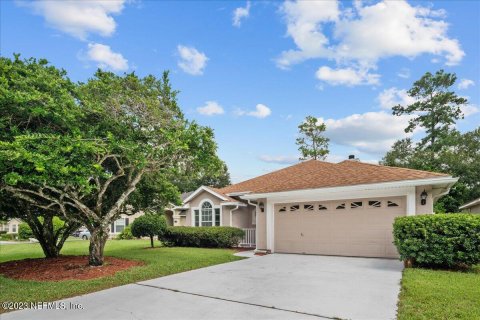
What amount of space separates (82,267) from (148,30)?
8.88m

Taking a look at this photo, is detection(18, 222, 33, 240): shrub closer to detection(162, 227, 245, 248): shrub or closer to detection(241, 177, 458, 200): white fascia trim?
detection(162, 227, 245, 248): shrub

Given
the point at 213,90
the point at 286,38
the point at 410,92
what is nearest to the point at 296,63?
the point at 286,38

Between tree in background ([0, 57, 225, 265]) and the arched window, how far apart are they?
8307mm

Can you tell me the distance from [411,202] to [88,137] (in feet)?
32.9

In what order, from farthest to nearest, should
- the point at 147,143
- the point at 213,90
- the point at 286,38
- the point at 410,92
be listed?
the point at 410,92 → the point at 213,90 → the point at 286,38 → the point at 147,143

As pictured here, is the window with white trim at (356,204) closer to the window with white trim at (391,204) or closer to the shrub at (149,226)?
the window with white trim at (391,204)

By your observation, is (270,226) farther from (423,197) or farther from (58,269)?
(58,269)

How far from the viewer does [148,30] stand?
1252 centimetres

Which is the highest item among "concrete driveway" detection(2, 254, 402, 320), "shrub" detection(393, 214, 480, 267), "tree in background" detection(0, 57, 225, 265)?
"tree in background" detection(0, 57, 225, 265)

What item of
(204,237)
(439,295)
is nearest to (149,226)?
(204,237)

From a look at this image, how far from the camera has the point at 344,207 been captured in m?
11.9

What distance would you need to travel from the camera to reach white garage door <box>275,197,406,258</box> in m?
11.1

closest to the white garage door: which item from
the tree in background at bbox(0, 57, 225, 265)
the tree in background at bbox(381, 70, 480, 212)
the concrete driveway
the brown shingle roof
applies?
the brown shingle roof

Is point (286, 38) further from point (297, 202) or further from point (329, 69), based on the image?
point (297, 202)
